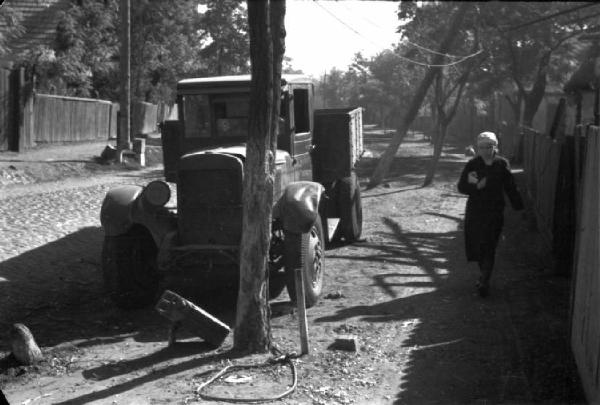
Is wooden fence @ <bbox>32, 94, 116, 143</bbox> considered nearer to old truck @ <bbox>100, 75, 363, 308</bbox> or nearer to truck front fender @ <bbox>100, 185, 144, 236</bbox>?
old truck @ <bbox>100, 75, 363, 308</bbox>

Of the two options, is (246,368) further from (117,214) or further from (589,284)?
(117,214)

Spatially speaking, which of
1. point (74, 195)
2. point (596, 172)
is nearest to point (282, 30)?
point (596, 172)

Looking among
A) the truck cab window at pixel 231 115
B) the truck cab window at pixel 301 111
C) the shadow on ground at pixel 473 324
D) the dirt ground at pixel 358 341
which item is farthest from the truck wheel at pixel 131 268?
the truck cab window at pixel 301 111

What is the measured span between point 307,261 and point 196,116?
99.6 inches

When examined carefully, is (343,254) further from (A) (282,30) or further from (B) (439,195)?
(B) (439,195)

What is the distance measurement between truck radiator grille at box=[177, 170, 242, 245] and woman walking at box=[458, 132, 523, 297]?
234 centimetres

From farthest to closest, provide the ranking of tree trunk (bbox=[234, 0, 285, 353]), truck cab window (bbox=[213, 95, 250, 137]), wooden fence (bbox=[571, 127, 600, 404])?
truck cab window (bbox=[213, 95, 250, 137]), tree trunk (bbox=[234, 0, 285, 353]), wooden fence (bbox=[571, 127, 600, 404])

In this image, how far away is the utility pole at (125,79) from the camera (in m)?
21.5

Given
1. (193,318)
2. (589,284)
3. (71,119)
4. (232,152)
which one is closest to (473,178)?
(232,152)

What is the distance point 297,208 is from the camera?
838 cm

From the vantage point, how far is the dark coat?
8.56 m

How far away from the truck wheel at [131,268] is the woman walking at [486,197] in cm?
340

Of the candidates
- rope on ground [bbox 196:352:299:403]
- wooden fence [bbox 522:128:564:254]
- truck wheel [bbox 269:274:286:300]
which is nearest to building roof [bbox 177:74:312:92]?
truck wheel [bbox 269:274:286:300]

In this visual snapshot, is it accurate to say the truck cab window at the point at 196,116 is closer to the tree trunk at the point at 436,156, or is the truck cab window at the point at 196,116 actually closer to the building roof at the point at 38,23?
the tree trunk at the point at 436,156
